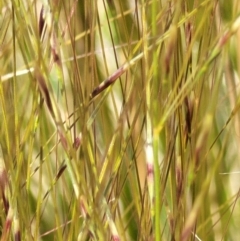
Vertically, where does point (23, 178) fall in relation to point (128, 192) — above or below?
above

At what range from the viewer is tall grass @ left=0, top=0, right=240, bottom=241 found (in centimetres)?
26

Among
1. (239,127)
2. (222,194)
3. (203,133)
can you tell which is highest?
(203,133)

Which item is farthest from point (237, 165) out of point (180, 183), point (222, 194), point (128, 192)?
Answer: point (180, 183)

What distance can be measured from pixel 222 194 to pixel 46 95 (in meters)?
0.39

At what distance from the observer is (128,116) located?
0.39 meters

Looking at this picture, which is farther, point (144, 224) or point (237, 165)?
point (237, 165)

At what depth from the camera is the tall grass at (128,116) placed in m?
0.26

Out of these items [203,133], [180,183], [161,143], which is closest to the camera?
[203,133]

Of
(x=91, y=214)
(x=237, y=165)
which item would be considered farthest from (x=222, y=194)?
(x=91, y=214)

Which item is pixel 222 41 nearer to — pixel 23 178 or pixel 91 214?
pixel 91 214

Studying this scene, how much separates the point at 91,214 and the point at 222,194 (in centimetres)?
32

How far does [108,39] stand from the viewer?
57cm

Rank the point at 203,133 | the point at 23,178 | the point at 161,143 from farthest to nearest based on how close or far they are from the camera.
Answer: the point at 161,143
the point at 23,178
the point at 203,133

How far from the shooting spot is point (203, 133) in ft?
0.68
